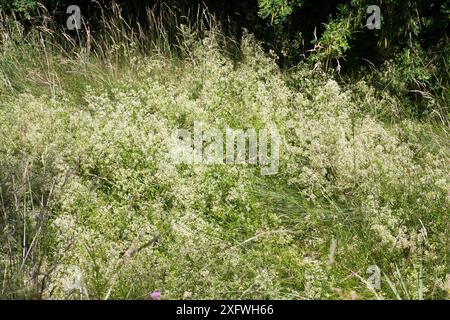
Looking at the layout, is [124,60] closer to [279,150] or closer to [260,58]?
[260,58]

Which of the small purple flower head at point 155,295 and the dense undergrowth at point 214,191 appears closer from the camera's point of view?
the small purple flower head at point 155,295

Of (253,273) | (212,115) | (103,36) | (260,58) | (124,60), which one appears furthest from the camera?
(103,36)

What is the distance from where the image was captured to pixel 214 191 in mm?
3951

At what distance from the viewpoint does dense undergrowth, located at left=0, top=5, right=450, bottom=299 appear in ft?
10.2

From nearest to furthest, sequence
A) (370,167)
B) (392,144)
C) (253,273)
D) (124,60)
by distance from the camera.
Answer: (253,273) → (370,167) → (392,144) → (124,60)

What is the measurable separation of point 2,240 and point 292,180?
166 centimetres

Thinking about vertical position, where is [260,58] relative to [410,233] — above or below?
above

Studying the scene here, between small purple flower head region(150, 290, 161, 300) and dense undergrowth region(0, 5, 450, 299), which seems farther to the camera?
dense undergrowth region(0, 5, 450, 299)

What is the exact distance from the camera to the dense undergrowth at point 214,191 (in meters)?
3.12

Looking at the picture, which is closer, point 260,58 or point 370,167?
point 370,167

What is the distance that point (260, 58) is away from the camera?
5.48 m

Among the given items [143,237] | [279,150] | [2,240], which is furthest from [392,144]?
[2,240]

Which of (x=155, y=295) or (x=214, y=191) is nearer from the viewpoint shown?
(x=155, y=295)

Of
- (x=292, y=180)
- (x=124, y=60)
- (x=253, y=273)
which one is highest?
(x=124, y=60)
